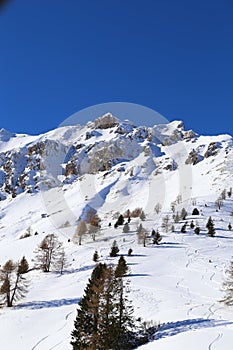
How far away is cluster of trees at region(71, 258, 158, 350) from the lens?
2239 centimetres

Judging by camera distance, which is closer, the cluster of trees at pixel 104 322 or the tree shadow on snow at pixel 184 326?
the cluster of trees at pixel 104 322

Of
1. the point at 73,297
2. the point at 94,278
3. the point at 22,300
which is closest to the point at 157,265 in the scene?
the point at 73,297

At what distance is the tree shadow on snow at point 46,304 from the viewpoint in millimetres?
38812

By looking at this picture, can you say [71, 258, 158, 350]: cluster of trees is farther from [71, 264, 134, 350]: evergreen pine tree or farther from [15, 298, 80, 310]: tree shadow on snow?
[15, 298, 80, 310]: tree shadow on snow

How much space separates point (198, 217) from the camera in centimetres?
10144

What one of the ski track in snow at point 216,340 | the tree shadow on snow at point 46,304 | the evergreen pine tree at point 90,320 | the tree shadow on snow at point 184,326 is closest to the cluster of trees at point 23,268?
the tree shadow on snow at point 46,304

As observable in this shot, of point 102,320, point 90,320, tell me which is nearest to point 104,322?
point 102,320

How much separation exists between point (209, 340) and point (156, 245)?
53.2 meters

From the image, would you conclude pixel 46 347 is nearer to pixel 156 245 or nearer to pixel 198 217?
pixel 156 245

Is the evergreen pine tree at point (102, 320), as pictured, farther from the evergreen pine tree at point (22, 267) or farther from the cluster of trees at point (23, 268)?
the evergreen pine tree at point (22, 267)

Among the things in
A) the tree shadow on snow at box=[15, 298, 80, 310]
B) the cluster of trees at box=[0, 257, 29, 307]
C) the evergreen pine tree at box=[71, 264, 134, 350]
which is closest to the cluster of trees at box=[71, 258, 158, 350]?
the evergreen pine tree at box=[71, 264, 134, 350]

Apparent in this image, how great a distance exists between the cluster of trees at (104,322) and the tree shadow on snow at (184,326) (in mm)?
1144

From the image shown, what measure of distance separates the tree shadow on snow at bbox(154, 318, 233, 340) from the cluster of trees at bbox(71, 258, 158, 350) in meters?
1.14

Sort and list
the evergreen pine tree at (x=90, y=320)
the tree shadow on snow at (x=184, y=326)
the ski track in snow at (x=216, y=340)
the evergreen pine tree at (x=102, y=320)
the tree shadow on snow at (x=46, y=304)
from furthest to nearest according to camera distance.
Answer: the tree shadow on snow at (x=46, y=304)
the tree shadow on snow at (x=184, y=326)
the evergreen pine tree at (x=90, y=320)
the evergreen pine tree at (x=102, y=320)
the ski track in snow at (x=216, y=340)
